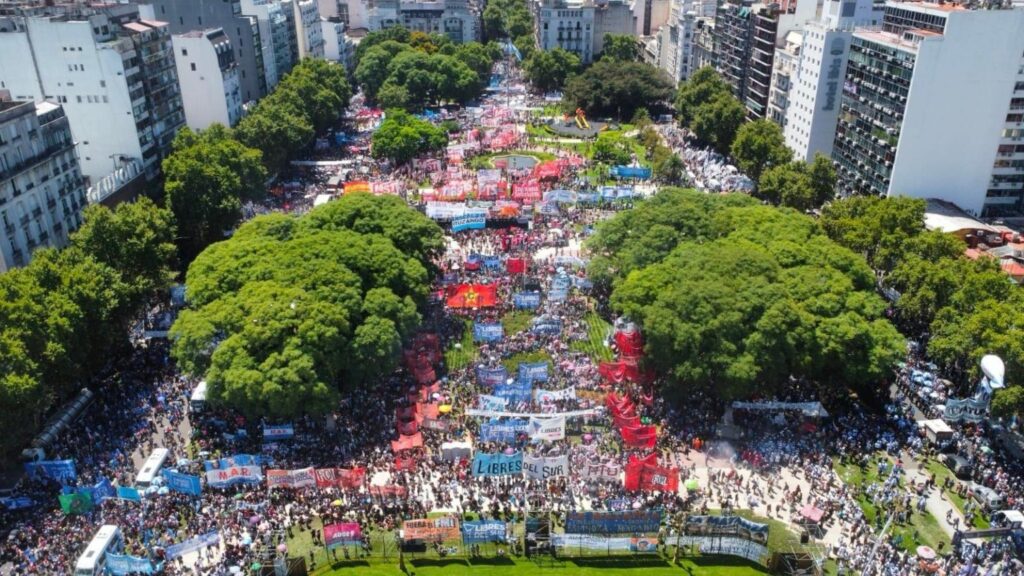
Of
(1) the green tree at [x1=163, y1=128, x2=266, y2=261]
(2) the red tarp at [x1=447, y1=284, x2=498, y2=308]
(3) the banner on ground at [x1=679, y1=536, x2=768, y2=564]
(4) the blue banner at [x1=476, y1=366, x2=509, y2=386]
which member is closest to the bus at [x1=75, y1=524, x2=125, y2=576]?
(4) the blue banner at [x1=476, y1=366, x2=509, y2=386]

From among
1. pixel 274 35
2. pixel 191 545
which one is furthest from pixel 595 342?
pixel 274 35

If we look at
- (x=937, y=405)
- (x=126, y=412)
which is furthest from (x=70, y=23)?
(x=937, y=405)

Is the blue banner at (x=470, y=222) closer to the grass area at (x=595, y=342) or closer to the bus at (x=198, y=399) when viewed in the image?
the grass area at (x=595, y=342)

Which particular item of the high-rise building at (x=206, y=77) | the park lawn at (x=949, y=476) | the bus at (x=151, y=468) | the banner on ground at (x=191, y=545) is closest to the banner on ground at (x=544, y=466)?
the banner on ground at (x=191, y=545)

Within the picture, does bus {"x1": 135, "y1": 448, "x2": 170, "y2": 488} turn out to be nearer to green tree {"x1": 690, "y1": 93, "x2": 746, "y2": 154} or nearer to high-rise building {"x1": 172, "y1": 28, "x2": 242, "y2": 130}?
high-rise building {"x1": 172, "y1": 28, "x2": 242, "y2": 130}

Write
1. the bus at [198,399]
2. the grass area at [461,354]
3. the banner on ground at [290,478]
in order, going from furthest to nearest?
1. the grass area at [461,354]
2. the bus at [198,399]
3. the banner on ground at [290,478]

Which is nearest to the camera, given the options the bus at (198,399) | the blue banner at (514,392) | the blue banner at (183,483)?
the blue banner at (183,483)
